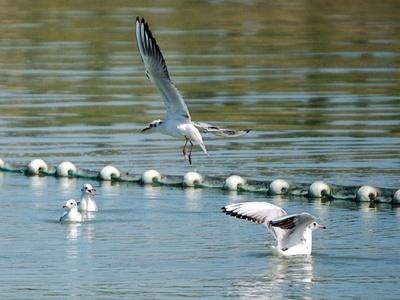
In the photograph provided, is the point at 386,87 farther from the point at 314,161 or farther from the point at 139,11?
the point at 139,11

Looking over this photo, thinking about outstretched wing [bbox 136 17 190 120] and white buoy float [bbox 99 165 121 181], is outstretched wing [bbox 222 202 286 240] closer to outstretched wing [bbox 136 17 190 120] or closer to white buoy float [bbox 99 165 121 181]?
outstretched wing [bbox 136 17 190 120]

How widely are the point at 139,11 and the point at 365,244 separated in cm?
3208

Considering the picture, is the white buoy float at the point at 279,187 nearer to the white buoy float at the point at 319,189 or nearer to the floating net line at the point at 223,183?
the floating net line at the point at 223,183

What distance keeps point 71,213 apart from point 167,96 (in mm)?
1670

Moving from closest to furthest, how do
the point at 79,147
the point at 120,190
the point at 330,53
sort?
the point at 120,190, the point at 79,147, the point at 330,53

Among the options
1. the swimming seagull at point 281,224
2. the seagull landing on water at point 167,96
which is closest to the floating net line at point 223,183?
the seagull landing on water at point 167,96

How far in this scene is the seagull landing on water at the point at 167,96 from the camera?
18109mm

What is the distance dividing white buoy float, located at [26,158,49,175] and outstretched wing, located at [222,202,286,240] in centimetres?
596

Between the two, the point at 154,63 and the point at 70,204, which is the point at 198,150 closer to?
the point at 70,204

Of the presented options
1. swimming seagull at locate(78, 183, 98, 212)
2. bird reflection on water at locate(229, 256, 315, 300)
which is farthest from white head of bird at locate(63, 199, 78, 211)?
bird reflection on water at locate(229, 256, 315, 300)

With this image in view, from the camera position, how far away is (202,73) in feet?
111

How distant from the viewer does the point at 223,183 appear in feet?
68.1

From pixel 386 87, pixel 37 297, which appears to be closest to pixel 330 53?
pixel 386 87

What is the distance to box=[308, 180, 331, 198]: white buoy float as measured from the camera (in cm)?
1992
